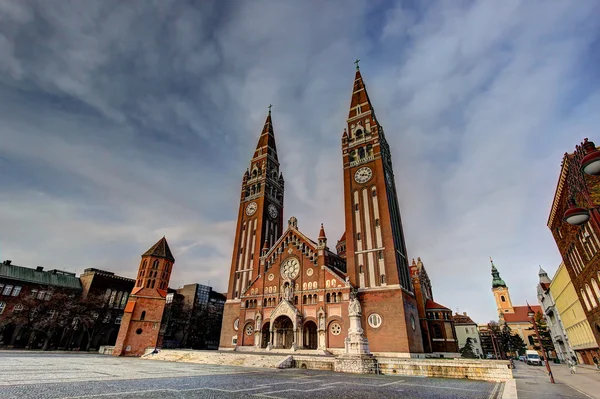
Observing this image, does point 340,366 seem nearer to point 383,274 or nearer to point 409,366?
point 409,366

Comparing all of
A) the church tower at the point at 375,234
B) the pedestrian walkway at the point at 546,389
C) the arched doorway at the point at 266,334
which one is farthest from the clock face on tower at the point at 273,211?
the pedestrian walkway at the point at 546,389

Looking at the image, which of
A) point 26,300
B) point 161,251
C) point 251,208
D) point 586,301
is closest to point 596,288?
point 586,301

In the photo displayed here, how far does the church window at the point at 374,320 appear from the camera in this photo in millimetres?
31427

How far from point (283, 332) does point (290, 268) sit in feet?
25.6

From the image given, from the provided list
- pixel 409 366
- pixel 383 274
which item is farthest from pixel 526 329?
pixel 409 366

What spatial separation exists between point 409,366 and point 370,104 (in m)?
38.6

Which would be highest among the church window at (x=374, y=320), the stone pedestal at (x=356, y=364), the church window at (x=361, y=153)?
the church window at (x=361, y=153)

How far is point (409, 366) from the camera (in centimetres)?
2055

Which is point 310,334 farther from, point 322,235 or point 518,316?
point 518,316

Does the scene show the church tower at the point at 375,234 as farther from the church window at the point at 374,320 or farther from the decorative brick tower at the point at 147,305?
the decorative brick tower at the point at 147,305

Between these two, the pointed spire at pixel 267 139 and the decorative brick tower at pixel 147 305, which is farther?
the pointed spire at pixel 267 139

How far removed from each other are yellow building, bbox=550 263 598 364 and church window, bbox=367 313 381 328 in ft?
65.6

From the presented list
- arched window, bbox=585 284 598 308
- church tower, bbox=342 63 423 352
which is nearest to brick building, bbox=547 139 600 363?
arched window, bbox=585 284 598 308

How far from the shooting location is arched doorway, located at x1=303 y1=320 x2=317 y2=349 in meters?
34.9
